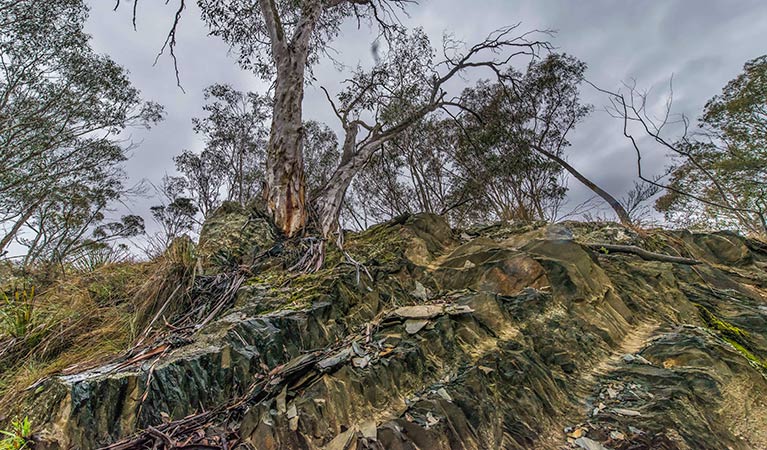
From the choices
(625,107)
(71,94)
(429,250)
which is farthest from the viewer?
(71,94)

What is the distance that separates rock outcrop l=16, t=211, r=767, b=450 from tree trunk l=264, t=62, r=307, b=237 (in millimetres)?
1346

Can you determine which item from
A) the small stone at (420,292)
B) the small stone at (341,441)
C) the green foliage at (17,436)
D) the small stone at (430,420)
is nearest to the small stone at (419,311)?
the small stone at (420,292)

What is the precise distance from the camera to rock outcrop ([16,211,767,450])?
4.15ft

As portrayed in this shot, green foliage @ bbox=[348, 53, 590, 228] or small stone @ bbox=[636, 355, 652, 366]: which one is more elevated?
green foliage @ bbox=[348, 53, 590, 228]

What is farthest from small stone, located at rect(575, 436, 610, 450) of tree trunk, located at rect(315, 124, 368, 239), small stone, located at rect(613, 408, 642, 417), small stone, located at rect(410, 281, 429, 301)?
tree trunk, located at rect(315, 124, 368, 239)

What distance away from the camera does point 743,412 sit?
4.41 feet

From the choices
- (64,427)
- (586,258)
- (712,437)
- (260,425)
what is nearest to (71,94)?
(64,427)

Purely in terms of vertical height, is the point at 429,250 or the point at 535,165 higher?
the point at 535,165

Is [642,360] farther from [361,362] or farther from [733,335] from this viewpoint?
[361,362]

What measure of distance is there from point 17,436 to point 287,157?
3.10 meters

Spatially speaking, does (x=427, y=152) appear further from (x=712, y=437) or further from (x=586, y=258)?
(x=712, y=437)

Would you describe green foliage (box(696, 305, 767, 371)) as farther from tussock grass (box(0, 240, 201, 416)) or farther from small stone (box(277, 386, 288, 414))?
tussock grass (box(0, 240, 201, 416))

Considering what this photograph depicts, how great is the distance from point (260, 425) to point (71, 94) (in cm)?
1261

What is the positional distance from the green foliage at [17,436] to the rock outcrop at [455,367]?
0.20ft
